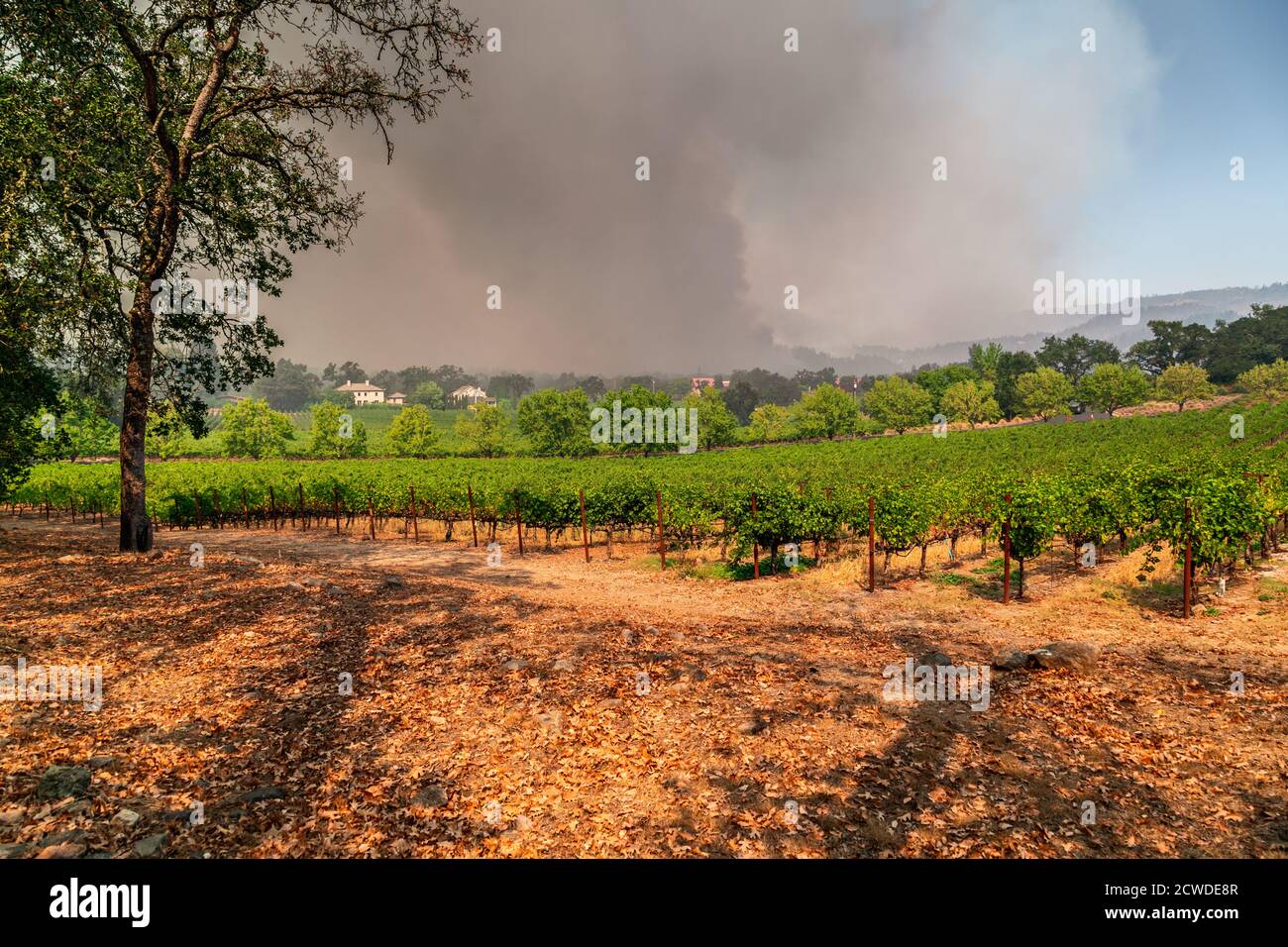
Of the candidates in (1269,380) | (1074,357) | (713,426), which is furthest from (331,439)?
(1074,357)

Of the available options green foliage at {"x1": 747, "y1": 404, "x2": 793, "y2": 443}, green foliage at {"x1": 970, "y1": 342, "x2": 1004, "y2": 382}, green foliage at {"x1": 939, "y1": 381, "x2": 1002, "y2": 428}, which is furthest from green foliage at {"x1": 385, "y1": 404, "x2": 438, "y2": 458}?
green foliage at {"x1": 970, "y1": 342, "x2": 1004, "y2": 382}

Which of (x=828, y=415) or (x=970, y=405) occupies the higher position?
(x=970, y=405)

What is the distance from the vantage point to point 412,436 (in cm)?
9062

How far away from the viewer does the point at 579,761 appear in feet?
22.2

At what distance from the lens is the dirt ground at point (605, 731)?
17.9ft

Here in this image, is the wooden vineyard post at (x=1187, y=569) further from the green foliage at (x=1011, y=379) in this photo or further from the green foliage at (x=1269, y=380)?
the green foliage at (x=1269, y=380)

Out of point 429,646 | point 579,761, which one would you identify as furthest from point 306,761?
point 429,646

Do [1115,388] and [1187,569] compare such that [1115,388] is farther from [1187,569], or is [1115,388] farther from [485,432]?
[1187,569]

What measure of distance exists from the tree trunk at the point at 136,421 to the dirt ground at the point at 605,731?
265 centimetres

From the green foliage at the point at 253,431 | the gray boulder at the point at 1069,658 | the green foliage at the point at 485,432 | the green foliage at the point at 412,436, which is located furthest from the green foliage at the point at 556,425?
the gray boulder at the point at 1069,658

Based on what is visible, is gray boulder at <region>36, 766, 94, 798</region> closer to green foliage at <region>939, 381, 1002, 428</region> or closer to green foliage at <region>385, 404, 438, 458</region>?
green foliage at <region>385, 404, 438, 458</region>

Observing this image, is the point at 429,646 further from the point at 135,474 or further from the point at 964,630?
the point at 135,474

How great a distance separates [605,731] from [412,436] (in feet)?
300

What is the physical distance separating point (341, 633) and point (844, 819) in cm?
933
